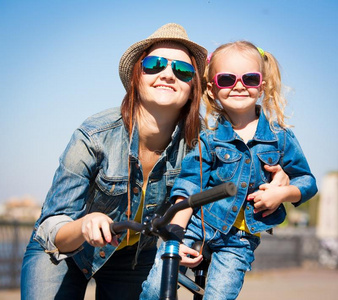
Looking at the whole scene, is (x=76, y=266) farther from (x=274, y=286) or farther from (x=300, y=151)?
(x=274, y=286)

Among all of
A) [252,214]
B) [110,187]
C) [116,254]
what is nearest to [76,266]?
[116,254]

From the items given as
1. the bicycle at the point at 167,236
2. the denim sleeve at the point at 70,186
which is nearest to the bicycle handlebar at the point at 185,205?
the bicycle at the point at 167,236

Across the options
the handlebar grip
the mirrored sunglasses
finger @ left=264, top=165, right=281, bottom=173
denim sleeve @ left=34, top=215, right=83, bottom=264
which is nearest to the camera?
the handlebar grip

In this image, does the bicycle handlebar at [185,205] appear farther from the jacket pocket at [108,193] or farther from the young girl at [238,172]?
the jacket pocket at [108,193]

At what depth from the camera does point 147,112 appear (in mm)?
3180

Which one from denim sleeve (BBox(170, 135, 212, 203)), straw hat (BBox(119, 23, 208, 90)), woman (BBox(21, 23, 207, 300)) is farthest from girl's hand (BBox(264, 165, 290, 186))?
straw hat (BBox(119, 23, 208, 90))

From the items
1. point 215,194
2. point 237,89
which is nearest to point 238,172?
point 237,89

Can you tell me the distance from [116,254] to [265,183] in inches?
41.4

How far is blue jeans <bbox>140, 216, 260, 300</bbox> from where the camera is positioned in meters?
2.79

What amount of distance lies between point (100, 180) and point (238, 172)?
0.76 m

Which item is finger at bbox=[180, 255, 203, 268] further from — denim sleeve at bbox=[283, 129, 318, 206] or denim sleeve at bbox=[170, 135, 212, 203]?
denim sleeve at bbox=[283, 129, 318, 206]

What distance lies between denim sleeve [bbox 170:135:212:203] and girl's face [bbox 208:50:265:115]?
11.6 inches

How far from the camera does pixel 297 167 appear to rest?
3.15 m

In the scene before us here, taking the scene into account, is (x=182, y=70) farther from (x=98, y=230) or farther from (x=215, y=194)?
(x=215, y=194)
